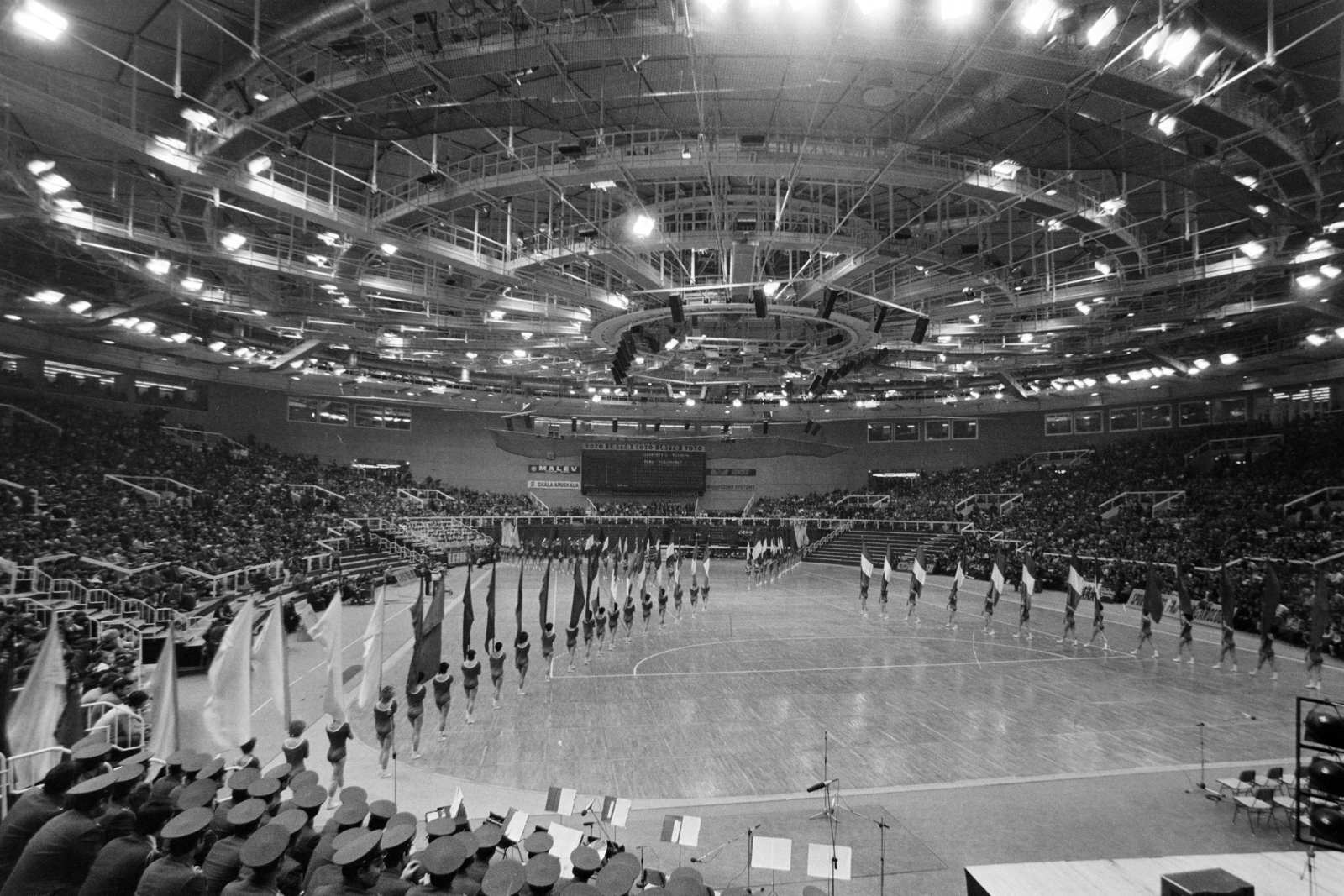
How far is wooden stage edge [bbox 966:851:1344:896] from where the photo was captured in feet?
18.7

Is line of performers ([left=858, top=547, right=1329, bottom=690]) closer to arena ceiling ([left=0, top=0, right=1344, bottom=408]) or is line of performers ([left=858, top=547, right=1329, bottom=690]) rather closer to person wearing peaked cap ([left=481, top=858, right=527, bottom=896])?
arena ceiling ([left=0, top=0, right=1344, bottom=408])

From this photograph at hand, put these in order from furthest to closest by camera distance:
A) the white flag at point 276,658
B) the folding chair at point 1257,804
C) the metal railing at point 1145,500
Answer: the metal railing at point 1145,500
the folding chair at point 1257,804
the white flag at point 276,658

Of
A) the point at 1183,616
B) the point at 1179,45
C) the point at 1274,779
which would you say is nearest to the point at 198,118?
the point at 1179,45

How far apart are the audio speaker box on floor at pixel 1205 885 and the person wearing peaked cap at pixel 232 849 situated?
21.7 ft

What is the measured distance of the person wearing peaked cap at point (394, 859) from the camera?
15.7 feet

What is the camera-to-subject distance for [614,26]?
37.0ft

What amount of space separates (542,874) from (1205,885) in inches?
187

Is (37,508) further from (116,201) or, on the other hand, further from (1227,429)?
(1227,429)

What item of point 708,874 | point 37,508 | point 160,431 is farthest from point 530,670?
point 160,431

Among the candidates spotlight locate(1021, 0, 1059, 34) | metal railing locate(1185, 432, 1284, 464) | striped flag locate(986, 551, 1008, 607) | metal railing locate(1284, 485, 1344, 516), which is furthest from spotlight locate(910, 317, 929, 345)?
metal railing locate(1185, 432, 1284, 464)

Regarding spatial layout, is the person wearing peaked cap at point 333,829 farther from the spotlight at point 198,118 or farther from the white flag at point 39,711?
the spotlight at point 198,118

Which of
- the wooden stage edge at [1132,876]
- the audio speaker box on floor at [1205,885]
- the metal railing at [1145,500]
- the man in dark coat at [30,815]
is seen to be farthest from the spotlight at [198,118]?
the metal railing at [1145,500]

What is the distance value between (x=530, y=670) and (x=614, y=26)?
1552 cm

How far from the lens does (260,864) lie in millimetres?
4461
